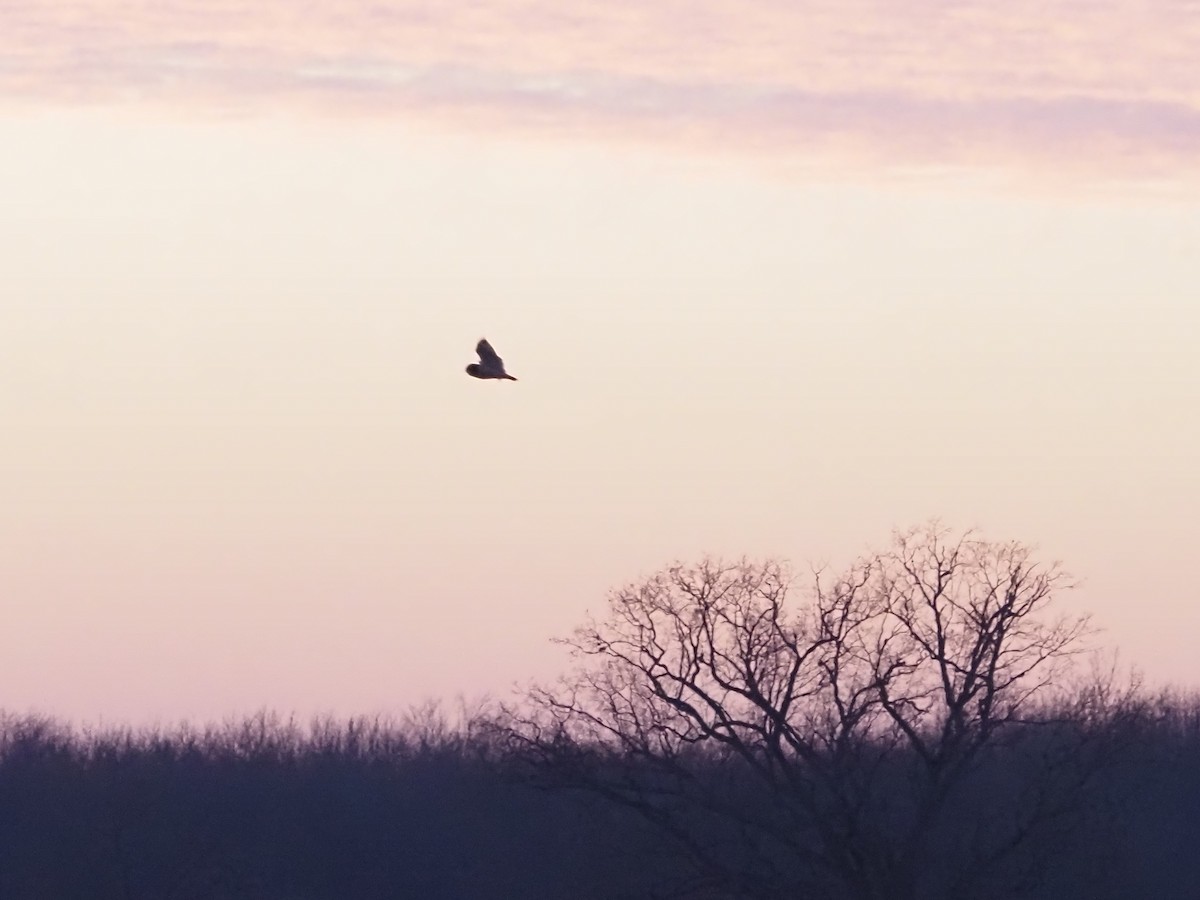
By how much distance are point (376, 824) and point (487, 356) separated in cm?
5429

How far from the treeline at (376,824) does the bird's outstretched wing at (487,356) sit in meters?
25.9

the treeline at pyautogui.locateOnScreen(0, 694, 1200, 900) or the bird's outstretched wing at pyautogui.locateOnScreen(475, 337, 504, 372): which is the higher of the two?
the treeline at pyautogui.locateOnScreen(0, 694, 1200, 900)

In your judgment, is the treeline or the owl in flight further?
the treeline

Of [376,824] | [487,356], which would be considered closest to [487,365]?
[487,356]

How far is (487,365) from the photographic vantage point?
2958cm

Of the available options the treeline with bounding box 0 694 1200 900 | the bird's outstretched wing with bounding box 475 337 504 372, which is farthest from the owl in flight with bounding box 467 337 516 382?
the treeline with bounding box 0 694 1200 900

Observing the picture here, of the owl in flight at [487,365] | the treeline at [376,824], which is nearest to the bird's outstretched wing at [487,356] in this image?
the owl in flight at [487,365]

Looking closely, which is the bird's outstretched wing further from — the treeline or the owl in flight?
the treeline

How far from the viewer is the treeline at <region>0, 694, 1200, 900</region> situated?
62.8 meters

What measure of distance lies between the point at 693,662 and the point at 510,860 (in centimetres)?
2575

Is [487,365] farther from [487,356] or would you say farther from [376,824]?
[376,824]

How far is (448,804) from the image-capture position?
268 feet

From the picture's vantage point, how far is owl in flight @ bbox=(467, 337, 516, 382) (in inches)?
1145

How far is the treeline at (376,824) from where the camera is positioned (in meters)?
62.8
